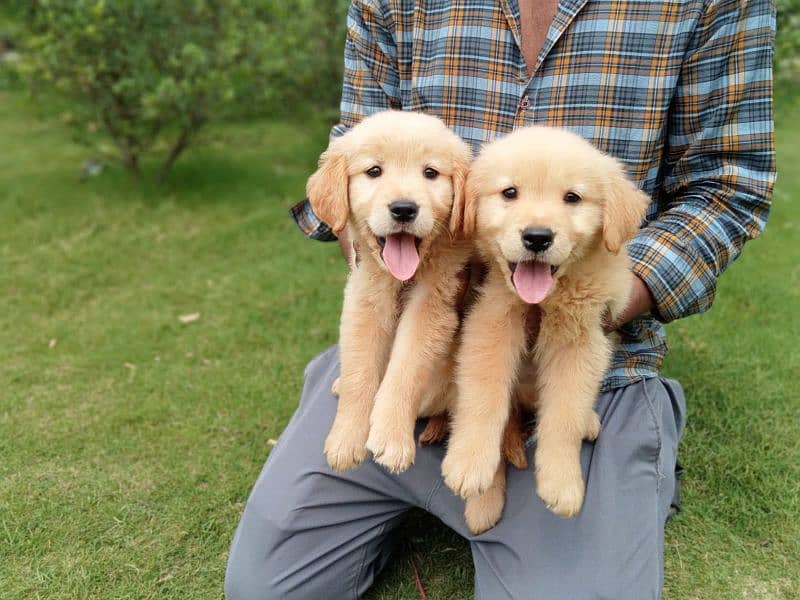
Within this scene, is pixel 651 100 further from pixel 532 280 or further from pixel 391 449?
pixel 391 449

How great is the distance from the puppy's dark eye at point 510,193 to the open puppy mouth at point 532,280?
0.19 m

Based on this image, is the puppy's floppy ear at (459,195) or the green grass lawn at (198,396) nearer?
the puppy's floppy ear at (459,195)

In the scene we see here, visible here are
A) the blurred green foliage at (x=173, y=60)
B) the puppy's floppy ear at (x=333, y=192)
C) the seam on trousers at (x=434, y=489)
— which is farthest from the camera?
the blurred green foliage at (x=173, y=60)

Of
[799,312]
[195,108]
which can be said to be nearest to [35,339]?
[195,108]

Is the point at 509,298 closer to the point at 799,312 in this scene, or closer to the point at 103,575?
the point at 103,575

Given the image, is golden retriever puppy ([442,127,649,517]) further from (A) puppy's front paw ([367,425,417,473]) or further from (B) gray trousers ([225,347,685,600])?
(B) gray trousers ([225,347,685,600])

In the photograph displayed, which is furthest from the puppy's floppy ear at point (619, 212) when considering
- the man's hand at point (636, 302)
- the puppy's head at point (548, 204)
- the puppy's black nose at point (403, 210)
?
the puppy's black nose at point (403, 210)

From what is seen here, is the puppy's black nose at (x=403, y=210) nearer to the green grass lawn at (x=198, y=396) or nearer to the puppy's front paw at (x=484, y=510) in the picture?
the puppy's front paw at (x=484, y=510)

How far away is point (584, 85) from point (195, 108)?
5.21 m

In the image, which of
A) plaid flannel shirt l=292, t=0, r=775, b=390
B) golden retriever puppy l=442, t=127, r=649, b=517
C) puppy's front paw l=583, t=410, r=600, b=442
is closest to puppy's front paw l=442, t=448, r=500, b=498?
golden retriever puppy l=442, t=127, r=649, b=517

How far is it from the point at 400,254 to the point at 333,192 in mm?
312

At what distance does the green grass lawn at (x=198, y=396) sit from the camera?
2.81 meters

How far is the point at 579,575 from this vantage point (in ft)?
7.36

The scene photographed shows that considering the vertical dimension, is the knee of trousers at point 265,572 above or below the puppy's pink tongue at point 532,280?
below
